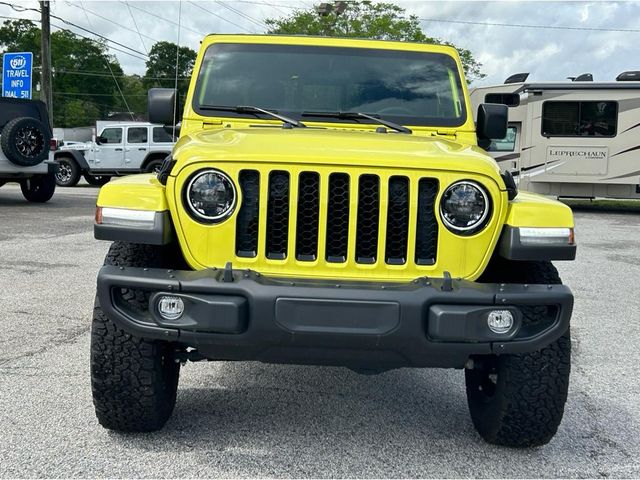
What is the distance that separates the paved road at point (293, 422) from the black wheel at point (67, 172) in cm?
1599

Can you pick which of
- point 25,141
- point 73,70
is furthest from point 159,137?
point 73,70

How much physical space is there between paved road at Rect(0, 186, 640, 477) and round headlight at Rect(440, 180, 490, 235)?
103cm

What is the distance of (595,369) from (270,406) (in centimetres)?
217

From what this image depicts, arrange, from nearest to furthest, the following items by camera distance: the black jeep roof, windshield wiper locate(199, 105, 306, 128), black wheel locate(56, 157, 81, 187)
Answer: windshield wiper locate(199, 105, 306, 128)
the black jeep roof
black wheel locate(56, 157, 81, 187)

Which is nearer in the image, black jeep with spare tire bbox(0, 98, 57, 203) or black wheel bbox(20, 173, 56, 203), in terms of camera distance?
black jeep with spare tire bbox(0, 98, 57, 203)

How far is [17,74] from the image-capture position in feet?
61.8

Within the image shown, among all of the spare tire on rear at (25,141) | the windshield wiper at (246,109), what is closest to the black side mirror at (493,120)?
the windshield wiper at (246,109)

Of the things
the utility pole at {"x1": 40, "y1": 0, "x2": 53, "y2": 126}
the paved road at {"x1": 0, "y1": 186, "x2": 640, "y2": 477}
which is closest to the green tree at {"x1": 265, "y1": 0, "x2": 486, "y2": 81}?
the utility pole at {"x1": 40, "y1": 0, "x2": 53, "y2": 126}

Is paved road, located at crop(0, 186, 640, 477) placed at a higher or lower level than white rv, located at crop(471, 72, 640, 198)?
lower

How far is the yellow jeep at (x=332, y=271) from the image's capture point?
2754 mm

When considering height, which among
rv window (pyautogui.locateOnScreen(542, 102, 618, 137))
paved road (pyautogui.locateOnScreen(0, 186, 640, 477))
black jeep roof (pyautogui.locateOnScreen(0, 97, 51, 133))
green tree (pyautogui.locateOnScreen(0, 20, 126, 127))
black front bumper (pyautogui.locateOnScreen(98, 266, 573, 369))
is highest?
green tree (pyautogui.locateOnScreen(0, 20, 126, 127))

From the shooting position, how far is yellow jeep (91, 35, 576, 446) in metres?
2.75

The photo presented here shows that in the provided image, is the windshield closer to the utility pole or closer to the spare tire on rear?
the spare tire on rear

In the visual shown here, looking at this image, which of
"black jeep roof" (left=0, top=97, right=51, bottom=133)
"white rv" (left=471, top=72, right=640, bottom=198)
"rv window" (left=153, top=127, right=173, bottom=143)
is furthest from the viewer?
"rv window" (left=153, top=127, right=173, bottom=143)
